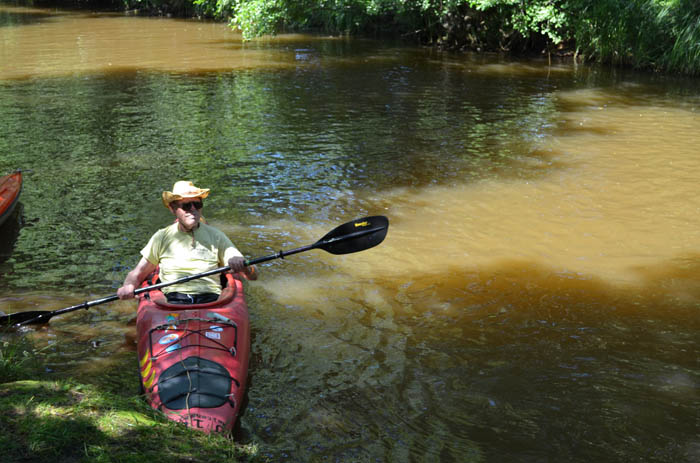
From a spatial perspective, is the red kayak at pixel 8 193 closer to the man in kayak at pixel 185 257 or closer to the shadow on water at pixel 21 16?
the man in kayak at pixel 185 257

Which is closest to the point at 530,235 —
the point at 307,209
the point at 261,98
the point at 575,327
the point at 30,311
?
the point at 575,327

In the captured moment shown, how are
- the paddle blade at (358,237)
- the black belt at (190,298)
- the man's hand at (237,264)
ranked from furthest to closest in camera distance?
the paddle blade at (358,237) < the black belt at (190,298) < the man's hand at (237,264)

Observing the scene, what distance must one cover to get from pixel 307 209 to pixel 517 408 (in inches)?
156

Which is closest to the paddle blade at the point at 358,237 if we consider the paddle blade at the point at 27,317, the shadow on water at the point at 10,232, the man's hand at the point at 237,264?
the man's hand at the point at 237,264

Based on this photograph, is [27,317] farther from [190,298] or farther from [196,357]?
[196,357]

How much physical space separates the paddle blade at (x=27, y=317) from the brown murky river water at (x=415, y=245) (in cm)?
14

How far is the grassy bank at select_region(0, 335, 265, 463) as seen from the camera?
2.64 m

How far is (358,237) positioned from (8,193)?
4117mm

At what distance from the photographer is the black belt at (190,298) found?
4.55 m

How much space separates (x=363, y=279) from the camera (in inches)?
231

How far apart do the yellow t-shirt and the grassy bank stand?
1.31m

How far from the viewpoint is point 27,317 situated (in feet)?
15.9

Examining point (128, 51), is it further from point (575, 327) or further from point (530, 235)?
point (575, 327)

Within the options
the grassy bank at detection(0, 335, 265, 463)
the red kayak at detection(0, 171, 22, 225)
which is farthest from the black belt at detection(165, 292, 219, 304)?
the red kayak at detection(0, 171, 22, 225)
